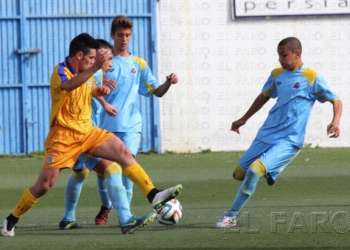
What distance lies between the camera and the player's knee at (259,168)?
25.6 ft

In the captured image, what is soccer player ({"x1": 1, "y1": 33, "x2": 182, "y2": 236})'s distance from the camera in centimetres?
738

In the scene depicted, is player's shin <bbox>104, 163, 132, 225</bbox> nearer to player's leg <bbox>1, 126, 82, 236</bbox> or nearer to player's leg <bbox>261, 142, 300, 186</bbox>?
player's leg <bbox>1, 126, 82, 236</bbox>

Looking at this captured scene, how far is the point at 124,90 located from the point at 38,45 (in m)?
7.82

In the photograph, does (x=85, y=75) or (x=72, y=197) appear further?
(x=72, y=197)

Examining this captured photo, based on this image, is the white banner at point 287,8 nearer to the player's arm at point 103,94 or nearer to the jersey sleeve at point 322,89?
the jersey sleeve at point 322,89

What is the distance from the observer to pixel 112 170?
7.62 metres

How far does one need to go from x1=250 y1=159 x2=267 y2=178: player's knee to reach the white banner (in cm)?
873

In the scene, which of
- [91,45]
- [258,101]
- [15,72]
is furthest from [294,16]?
[91,45]

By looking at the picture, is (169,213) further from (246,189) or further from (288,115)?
(288,115)

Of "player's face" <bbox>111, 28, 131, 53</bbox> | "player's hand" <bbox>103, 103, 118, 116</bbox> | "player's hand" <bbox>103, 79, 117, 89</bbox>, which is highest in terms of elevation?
"player's face" <bbox>111, 28, 131, 53</bbox>

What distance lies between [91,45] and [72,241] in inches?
68.2

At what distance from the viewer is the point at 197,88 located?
1630 centimetres

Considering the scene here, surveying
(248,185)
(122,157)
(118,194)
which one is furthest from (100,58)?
(248,185)

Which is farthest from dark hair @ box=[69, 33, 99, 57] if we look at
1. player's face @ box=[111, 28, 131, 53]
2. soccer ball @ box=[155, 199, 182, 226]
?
soccer ball @ box=[155, 199, 182, 226]
